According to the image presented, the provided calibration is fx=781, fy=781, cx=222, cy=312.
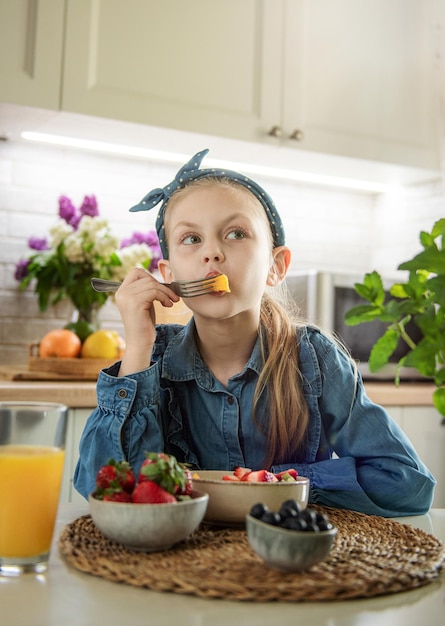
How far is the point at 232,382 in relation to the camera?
1366 millimetres

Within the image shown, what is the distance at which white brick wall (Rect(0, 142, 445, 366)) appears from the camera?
8.79 ft

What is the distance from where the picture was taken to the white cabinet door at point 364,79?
2.73 meters

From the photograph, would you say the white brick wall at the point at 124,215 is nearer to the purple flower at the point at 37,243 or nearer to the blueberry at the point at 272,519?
the purple flower at the point at 37,243

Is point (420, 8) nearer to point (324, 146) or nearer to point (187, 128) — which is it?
point (324, 146)

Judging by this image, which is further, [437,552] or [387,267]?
[387,267]

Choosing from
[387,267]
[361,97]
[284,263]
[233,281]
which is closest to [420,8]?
[361,97]

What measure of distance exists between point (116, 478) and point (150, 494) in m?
0.06

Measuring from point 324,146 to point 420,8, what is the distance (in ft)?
2.51

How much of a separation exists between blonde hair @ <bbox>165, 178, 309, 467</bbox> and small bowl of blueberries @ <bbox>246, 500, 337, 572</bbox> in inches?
21.9

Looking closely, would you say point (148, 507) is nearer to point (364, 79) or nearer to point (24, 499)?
point (24, 499)

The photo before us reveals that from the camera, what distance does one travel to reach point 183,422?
1.38m

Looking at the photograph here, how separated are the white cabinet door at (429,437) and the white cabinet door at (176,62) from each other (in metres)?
1.07

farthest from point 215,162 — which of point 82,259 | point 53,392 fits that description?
point 53,392

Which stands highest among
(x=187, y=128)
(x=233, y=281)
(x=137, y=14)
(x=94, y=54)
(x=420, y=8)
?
(x=420, y=8)
